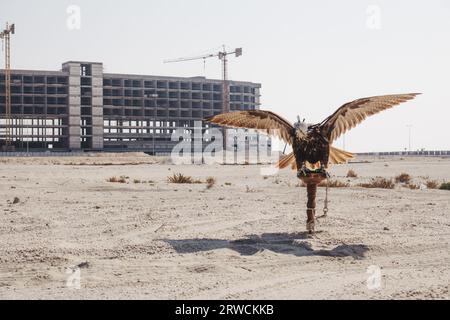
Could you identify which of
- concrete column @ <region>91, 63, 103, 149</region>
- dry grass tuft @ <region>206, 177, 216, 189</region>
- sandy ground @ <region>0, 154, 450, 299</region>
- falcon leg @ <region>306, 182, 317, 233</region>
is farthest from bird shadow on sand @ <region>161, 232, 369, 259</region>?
concrete column @ <region>91, 63, 103, 149</region>

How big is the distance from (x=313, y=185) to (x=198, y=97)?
116m

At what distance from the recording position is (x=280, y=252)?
7836 mm

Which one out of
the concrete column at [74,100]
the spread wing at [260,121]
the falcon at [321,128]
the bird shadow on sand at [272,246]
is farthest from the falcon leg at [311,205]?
the concrete column at [74,100]

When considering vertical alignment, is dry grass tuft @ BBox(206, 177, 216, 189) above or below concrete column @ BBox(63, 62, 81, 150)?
below

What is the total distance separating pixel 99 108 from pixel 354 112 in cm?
10868

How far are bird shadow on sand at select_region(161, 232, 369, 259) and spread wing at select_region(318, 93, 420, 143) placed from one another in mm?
1667

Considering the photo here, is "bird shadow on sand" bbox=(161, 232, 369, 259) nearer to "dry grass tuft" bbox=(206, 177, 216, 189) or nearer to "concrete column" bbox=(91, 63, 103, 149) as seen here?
"dry grass tuft" bbox=(206, 177, 216, 189)

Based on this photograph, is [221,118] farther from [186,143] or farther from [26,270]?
[186,143]

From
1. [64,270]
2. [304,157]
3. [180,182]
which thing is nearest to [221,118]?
[304,157]

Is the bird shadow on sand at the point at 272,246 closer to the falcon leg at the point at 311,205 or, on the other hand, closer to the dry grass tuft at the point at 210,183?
the falcon leg at the point at 311,205

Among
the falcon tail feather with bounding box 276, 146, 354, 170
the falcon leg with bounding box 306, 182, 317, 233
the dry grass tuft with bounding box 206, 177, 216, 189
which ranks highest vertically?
the falcon tail feather with bounding box 276, 146, 354, 170

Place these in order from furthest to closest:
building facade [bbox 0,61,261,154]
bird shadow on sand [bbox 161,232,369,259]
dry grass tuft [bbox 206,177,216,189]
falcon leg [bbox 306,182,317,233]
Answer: building facade [bbox 0,61,261,154] < dry grass tuft [bbox 206,177,216,189] < falcon leg [bbox 306,182,317,233] < bird shadow on sand [bbox 161,232,369,259]

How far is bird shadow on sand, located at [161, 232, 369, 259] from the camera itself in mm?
7781

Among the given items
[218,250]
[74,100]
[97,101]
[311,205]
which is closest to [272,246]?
[218,250]
